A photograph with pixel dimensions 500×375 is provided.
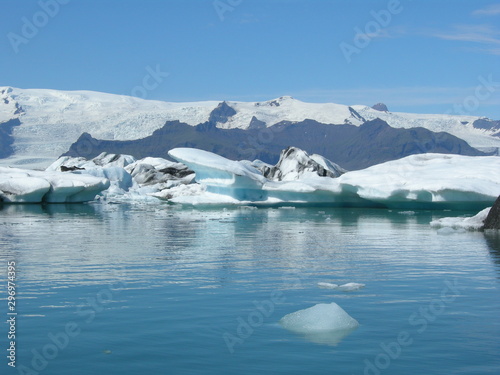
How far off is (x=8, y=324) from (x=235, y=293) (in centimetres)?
316

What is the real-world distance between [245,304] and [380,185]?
2095 cm

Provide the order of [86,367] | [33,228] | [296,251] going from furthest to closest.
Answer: [33,228]
[296,251]
[86,367]

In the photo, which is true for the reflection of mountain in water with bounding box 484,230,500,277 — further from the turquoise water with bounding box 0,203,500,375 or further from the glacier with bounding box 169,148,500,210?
the glacier with bounding box 169,148,500,210

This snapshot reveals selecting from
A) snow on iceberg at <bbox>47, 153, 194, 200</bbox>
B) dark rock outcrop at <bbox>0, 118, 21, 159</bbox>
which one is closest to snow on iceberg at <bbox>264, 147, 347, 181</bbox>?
snow on iceberg at <bbox>47, 153, 194, 200</bbox>

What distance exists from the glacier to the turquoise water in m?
8.99

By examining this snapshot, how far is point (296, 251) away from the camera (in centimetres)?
1477

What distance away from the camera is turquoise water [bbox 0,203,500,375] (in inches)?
257

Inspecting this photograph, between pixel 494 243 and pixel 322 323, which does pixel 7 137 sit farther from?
pixel 322 323

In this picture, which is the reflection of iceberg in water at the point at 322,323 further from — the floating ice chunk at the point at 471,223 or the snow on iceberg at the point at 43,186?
the snow on iceberg at the point at 43,186

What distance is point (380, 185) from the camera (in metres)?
29.0

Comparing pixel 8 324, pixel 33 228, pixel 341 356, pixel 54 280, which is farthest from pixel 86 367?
pixel 33 228

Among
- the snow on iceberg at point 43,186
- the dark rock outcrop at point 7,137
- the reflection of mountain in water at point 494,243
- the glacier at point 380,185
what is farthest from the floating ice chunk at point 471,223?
the dark rock outcrop at point 7,137

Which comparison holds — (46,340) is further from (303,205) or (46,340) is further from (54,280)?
(303,205)

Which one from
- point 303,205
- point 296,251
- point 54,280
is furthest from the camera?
point 303,205
